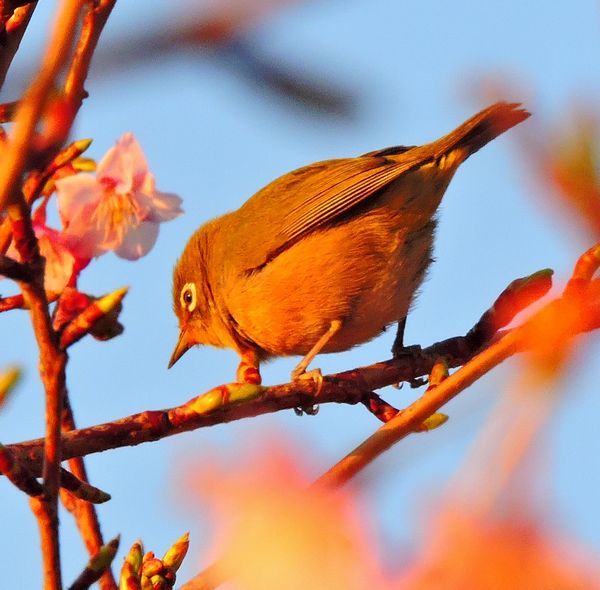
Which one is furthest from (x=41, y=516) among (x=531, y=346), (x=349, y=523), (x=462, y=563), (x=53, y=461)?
(x=531, y=346)

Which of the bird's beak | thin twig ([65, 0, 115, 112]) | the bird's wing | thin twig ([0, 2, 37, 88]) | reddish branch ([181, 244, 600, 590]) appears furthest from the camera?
the bird's beak

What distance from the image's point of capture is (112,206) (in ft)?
7.79

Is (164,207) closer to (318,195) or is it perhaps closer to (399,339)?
(399,339)

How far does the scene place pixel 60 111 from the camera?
128 cm

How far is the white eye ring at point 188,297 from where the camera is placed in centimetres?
697

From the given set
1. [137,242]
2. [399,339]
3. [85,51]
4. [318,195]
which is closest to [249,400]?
[137,242]

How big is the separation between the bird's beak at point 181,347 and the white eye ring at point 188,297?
0.19 m

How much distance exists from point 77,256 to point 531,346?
1.17 meters

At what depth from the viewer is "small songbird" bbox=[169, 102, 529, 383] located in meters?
6.03

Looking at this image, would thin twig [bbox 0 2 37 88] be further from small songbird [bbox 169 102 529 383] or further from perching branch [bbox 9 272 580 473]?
small songbird [bbox 169 102 529 383]

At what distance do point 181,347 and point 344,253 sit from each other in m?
1.72

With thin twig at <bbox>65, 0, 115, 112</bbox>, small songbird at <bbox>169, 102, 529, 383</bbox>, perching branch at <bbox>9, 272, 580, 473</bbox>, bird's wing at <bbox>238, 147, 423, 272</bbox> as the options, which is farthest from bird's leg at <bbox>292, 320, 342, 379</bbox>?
thin twig at <bbox>65, 0, 115, 112</bbox>

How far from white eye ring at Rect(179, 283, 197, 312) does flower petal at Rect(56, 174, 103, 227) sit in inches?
182

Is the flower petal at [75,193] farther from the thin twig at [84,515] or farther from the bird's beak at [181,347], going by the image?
the bird's beak at [181,347]
